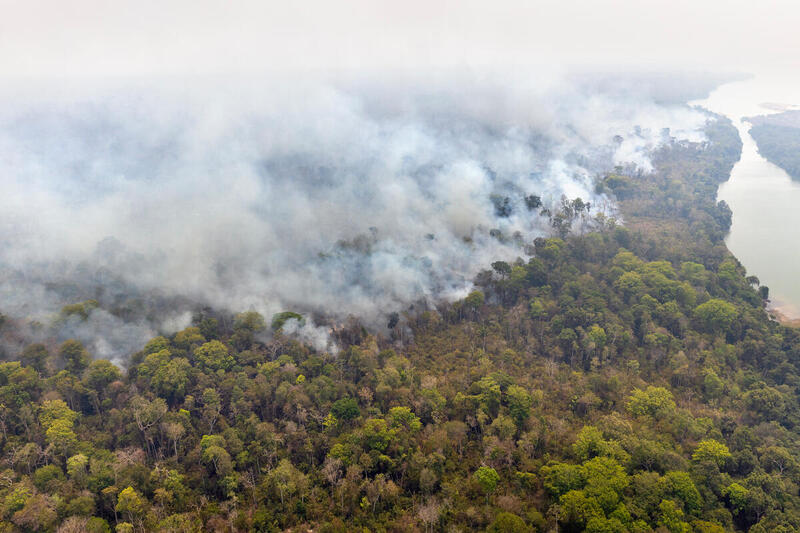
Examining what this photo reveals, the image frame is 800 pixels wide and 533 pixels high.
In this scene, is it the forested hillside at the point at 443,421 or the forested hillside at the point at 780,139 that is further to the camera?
the forested hillside at the point at 780,139

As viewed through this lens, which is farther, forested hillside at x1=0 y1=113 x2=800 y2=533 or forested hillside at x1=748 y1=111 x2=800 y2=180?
forested hillside at x1=748 y1=111 x2=800 y2=180

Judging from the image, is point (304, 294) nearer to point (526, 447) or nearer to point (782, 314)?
point (526, 447)

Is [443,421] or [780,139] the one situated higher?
[780,139]

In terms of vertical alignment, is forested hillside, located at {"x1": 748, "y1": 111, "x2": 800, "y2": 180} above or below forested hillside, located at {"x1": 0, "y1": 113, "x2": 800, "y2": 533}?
above

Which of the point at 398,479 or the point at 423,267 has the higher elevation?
the point at 423,267

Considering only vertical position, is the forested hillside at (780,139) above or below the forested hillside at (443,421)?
above

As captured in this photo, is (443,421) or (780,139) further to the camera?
(780,139)

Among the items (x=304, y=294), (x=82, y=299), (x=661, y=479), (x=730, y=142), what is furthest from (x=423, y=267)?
(x=730, y=142)

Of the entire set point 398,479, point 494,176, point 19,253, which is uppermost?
point 494,176
